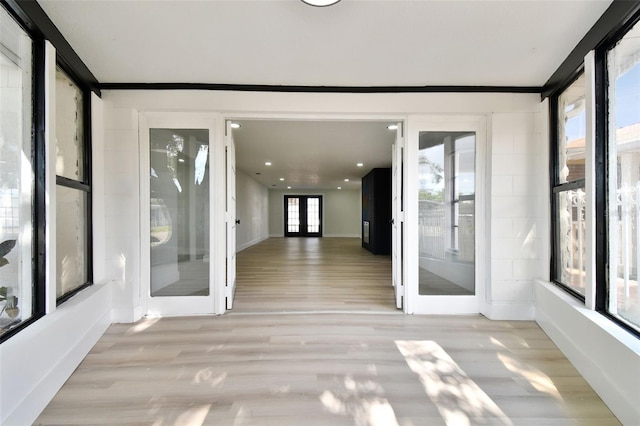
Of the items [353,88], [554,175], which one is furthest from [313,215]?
[554,175]

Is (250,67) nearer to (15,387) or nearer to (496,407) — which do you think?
(15,387)

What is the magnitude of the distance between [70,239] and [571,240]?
422cm

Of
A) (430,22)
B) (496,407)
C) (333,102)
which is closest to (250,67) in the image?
(333,102)

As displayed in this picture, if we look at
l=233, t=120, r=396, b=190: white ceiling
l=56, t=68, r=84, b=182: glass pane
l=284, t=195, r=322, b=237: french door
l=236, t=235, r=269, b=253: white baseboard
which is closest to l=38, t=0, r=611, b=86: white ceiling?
l=56, t=68, r=84, b=182: glass pane

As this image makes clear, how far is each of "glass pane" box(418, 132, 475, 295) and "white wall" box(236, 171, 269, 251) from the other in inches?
244

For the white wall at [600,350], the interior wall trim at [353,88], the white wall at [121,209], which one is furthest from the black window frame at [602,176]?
the white wall at [121,209]

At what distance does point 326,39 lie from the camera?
2051 millimetres

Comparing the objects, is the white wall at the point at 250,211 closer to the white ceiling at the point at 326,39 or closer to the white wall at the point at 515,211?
the white ceiling at the point at 326,39

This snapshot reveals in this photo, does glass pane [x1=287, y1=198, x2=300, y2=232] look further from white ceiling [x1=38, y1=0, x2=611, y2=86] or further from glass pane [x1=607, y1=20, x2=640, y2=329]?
glass pane [x1=607, y1=20, x2=640, y2=329]

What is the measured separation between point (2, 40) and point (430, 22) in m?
2.49

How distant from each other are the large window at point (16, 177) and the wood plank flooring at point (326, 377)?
65cm

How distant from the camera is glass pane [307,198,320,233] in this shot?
1376cm

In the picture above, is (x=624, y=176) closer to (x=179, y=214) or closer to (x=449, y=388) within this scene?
(x=449, y=388)

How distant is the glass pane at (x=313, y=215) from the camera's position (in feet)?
45.1
